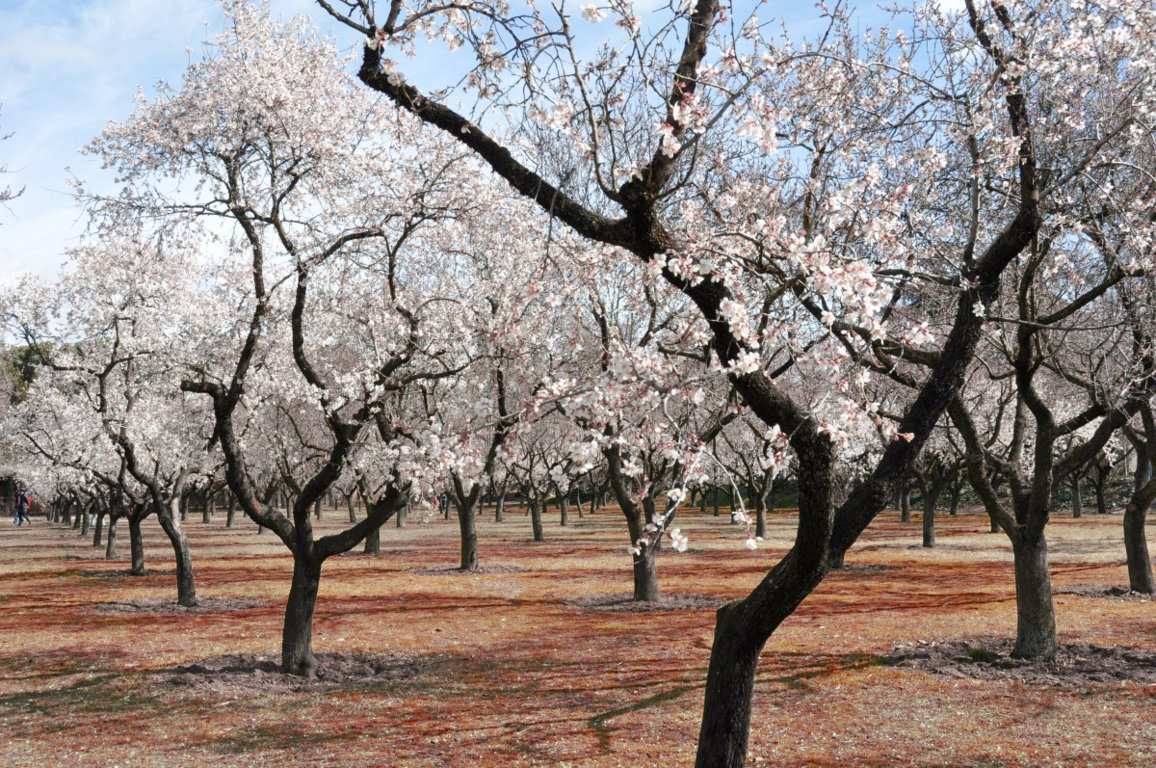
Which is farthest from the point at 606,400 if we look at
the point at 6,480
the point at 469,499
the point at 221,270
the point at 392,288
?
the point at 6,480

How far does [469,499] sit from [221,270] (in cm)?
893

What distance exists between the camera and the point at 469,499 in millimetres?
24938

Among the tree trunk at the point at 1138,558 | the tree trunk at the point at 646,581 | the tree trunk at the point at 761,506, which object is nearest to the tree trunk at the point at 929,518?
the tree trunk at the point at 761,506

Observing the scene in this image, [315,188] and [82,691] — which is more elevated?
[315,188]

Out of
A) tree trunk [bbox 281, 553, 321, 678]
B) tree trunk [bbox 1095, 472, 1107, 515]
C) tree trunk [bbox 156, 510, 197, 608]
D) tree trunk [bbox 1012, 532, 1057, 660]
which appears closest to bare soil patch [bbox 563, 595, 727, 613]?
tree trunk [bbox 1012, 532, 1057, 660]

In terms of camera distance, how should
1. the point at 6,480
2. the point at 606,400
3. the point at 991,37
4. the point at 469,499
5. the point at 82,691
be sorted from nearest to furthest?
the point at 606,400
the point at 991,37
the point at 82,691
the point at 469,499
the point at 6,480

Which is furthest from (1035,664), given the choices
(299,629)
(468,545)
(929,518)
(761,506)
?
(761,506)

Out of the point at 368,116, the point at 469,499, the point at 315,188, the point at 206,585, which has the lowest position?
the point at 206,585

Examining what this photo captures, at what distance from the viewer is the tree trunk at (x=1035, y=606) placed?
11.3 meters

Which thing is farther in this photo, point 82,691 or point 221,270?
point 221,270

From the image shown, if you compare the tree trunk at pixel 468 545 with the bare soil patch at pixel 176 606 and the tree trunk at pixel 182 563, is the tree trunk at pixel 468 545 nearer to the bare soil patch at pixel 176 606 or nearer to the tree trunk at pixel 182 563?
the bare soil patch at pixel 176 606

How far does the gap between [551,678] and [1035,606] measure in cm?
610

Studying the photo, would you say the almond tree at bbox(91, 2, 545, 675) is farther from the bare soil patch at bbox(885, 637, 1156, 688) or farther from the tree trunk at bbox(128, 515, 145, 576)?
the tree trunk at bbox(128, 515, 145, 576)

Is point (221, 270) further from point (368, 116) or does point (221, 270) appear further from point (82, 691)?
point (82, 691)
